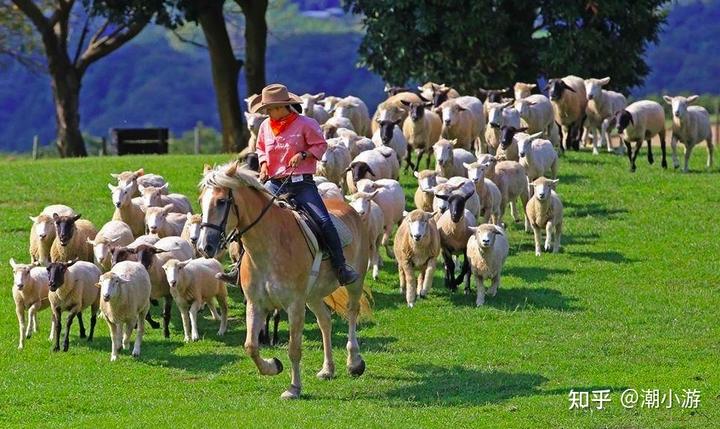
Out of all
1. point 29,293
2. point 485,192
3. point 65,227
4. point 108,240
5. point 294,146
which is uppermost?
point 294,146

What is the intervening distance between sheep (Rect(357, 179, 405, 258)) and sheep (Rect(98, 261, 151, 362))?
5.15 metres

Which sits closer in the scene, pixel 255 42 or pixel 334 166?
pixel 334 166

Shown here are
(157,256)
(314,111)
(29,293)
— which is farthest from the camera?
(314,111)

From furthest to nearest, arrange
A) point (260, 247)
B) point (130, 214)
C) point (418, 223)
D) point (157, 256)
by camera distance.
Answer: point (130, 214) → point (418, 223) → point (157, 256) → point (260, 247)

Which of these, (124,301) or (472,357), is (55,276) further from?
(472,357)

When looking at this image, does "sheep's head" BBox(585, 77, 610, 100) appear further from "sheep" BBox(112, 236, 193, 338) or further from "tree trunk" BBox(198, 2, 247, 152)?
→ "sheep" BBox(112, 236, 193, 338)

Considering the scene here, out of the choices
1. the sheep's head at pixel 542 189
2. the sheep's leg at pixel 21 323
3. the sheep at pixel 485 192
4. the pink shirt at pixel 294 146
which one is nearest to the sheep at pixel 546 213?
the sheep's head at pixel 542 189

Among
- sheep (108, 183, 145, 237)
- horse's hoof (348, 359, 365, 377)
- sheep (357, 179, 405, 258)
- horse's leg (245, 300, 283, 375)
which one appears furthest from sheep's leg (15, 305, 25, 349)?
sheep (357, 179, 405, 258)

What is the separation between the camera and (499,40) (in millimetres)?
39438

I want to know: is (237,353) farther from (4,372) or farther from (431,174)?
(431,174)

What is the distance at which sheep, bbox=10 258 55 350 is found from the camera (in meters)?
18.3

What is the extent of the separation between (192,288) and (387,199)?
479 centimetres

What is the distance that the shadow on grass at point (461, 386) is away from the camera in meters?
14.4

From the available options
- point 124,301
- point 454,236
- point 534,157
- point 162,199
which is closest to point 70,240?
point 162,199
